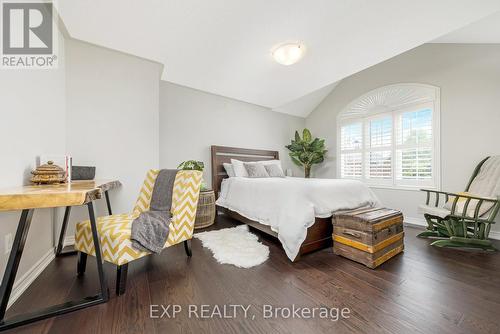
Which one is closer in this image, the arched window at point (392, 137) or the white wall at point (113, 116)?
the white wall at point (113, 116)

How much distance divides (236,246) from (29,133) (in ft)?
6.93

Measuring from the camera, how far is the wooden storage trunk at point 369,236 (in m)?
1.81

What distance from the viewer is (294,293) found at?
1.43 meters

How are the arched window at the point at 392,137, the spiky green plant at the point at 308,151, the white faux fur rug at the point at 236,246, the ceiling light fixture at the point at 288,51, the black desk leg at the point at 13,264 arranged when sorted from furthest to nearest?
the spiky green plant at the point at 308,151 → the arched window at the point at 392,137 → the ceiling light fixture at the point at 288,51 → the white faux fur rug at the point at 236,246 → the black desk leg at the point at 13,264

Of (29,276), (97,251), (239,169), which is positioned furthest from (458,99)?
(29,276)

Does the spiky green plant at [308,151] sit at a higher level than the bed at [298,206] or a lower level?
higher

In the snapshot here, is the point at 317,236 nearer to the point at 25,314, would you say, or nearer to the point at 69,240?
the point at 25,314

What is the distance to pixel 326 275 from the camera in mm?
1688

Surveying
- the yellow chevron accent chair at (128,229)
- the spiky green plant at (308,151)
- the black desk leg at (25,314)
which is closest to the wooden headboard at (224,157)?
the spiky green plant at (308,151)

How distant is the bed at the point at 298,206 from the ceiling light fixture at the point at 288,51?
169 cm

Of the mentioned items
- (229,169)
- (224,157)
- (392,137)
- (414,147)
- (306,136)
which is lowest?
(229,169)

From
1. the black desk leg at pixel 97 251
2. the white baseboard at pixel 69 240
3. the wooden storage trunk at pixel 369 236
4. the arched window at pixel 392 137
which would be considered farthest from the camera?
the arched window at pixel 392 137

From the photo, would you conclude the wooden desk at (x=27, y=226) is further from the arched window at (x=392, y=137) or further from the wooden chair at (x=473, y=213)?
the arched window at (x=392, y=137)

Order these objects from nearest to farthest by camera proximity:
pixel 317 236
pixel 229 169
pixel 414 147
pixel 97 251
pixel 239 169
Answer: pixel 97 251
pixel 317 236
pixel 414 147
pixel 239 169
pixel 229 169
